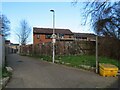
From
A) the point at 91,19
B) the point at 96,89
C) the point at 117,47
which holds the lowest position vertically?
the point at 96,89

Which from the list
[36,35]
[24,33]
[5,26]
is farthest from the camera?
[36,35]

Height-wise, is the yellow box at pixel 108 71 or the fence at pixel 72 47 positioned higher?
the fence at pixel 72 47

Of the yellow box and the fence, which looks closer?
the yellow box

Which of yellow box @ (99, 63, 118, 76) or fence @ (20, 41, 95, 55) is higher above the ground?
fence @ (20, 41, 95, 55)

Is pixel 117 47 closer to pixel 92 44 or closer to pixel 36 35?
pixel 92 44

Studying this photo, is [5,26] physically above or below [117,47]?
above

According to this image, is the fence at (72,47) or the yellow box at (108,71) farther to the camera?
the fence at (72,47)

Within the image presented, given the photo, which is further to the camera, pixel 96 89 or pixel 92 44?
pixel 92 44

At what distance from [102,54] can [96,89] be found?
2103 cm

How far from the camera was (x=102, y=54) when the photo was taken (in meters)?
32.9

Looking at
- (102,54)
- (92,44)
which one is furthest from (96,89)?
(92,44)

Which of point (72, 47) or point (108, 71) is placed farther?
point (72, 47)

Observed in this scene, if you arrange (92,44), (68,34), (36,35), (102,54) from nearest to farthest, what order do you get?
(102,54) < (92,44) < (36,35) < (68,34)

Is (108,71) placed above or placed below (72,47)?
below
